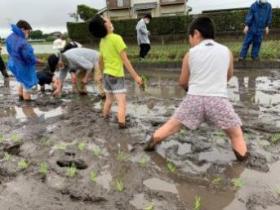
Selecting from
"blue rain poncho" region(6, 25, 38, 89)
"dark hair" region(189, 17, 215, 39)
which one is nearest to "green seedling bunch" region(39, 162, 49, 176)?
"dark hair" region(189, 17, 215, 39)

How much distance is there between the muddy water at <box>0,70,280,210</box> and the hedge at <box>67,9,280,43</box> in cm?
1860

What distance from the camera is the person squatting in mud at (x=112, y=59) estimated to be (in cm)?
605

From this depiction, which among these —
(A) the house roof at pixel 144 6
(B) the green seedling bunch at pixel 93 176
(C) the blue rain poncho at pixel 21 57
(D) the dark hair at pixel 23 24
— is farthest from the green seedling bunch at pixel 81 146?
Result: (A) the house roof at pixel 144 6

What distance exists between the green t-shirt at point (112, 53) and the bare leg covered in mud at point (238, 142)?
2.26m

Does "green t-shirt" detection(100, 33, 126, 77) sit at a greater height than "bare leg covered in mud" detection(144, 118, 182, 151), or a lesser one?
greater

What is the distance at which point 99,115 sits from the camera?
23.1 ft

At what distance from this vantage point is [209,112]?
14.8 feet

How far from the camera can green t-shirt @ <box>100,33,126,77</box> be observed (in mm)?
6066

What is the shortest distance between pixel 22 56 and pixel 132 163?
4763 mm

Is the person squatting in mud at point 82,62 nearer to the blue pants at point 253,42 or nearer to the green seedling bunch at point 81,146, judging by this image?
the green seedling bunch at point 81,146

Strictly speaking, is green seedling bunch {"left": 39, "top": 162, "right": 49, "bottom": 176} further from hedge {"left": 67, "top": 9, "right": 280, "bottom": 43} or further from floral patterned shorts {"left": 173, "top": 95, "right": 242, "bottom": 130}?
hedge {"left": 67, "top": 9, "right": 280, "bottom": 43}

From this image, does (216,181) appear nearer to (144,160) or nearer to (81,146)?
(144,160)

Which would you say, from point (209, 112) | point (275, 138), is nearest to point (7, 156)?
point (209, 112)

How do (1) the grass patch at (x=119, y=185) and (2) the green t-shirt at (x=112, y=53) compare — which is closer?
(1) the grass patch at (x=119, y=185)
